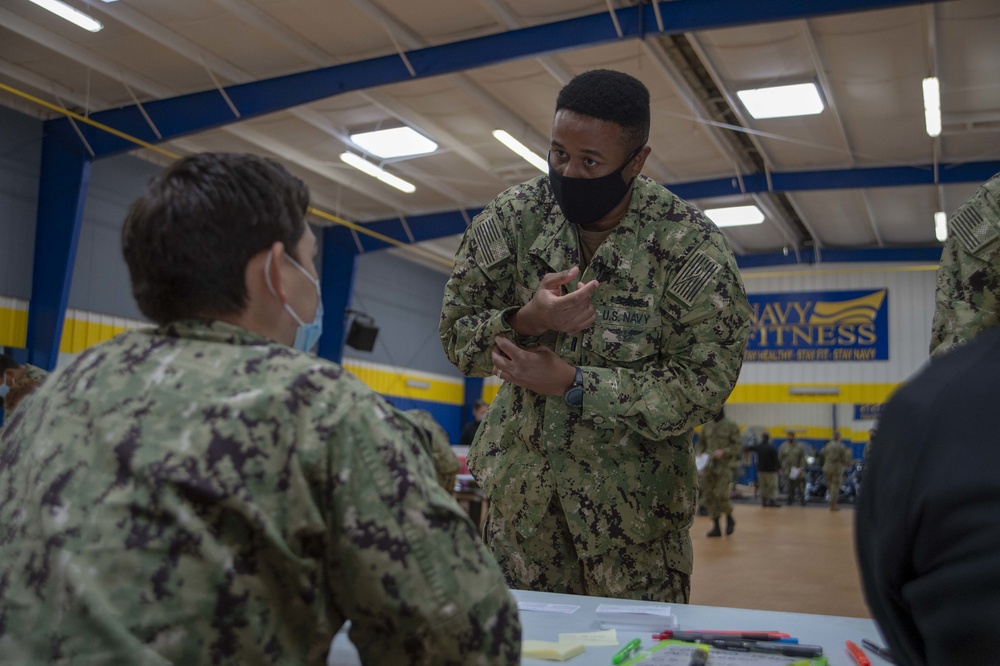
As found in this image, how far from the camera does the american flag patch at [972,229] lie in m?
2.07

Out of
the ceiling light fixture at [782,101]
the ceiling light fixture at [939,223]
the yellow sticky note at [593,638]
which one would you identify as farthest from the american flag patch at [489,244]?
the ceiling light fixture at [939,223]

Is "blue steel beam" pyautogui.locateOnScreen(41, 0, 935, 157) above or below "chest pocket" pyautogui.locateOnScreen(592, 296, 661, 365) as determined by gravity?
above

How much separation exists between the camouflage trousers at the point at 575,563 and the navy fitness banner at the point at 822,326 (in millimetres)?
19704

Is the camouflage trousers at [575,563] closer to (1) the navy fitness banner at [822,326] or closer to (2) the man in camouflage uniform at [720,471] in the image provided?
(2) the man in camouflage uniform at [720,471]

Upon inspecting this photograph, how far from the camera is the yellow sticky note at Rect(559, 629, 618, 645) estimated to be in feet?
4.73

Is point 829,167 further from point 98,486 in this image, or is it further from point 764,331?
point 98,486

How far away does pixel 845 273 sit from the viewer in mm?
22438

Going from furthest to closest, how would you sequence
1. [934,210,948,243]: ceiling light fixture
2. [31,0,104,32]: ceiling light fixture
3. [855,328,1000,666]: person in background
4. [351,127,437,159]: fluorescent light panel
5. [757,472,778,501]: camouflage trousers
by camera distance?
[757,472,778,501]: camouflage trousers
[934,210,948,243]: ceiling light fixture
[351,127,437,159]: fluorescent light panel
[31,0,104,32]: ceiling light fixture
[855,328,1000,666]: person in background

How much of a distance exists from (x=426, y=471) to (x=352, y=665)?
17.3 inches

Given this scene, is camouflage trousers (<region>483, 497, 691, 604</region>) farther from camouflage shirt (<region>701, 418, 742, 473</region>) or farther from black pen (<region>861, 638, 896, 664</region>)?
camouflage shirt (<region>701, 418, 742, 473</region>)

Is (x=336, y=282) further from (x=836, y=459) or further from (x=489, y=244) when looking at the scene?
(x=489, y=244)

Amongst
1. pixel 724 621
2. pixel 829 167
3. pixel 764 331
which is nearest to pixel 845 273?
pixel 764 331

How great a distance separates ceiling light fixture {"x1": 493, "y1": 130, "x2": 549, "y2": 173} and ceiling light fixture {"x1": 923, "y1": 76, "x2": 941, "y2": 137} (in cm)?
463

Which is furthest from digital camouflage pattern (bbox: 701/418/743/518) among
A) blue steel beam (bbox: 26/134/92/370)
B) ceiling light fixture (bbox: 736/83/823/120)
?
blue steel beam (bbox: 26/134/92/370)
